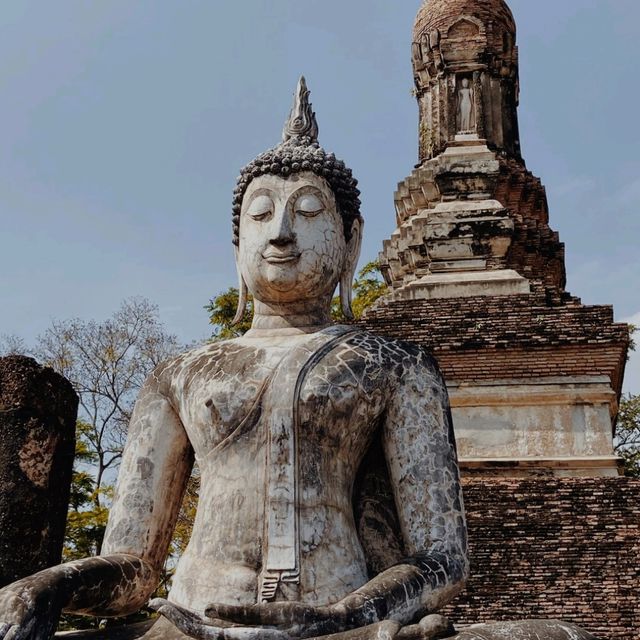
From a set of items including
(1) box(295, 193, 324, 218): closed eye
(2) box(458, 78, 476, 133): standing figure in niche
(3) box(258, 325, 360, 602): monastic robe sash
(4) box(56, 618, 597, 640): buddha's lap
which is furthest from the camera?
(2) box(458, 78, 476, 133): standing figure in niche

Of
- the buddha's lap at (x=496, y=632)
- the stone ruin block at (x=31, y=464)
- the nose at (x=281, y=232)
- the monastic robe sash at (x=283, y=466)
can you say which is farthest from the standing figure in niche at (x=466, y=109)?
the buddha's lap at (x=496, y=632)

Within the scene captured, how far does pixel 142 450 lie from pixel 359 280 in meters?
23.2

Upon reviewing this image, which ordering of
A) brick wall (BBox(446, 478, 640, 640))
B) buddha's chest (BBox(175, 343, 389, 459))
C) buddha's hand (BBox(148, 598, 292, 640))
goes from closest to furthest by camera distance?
buddha's hand (BBox(148, 598, 292, 640)), buddha's chest (BBox(175, 343, 389, 459)), brick wall (BBox(446, 478, 640, 640))

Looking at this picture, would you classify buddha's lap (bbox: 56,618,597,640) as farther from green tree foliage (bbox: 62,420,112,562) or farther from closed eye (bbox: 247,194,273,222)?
green tree foliage (bbox: 62,420,112,562)

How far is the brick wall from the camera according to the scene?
11891 mm

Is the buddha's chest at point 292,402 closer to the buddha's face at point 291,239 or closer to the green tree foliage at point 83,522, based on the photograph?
the buddha's face at point 291,239

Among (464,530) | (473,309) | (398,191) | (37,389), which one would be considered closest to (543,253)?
(398,191)

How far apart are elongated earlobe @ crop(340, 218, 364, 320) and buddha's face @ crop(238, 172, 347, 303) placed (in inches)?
4.3

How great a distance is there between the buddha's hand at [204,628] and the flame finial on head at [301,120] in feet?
7.30

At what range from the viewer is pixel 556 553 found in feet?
41.4

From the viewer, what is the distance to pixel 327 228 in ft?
16.0

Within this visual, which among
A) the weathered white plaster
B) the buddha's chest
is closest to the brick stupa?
the weathered white plaster

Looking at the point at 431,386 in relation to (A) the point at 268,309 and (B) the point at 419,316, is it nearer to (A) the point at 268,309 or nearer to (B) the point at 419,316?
(A) the point at 268,309

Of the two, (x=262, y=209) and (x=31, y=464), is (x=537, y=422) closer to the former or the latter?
(x=31, y=464)
